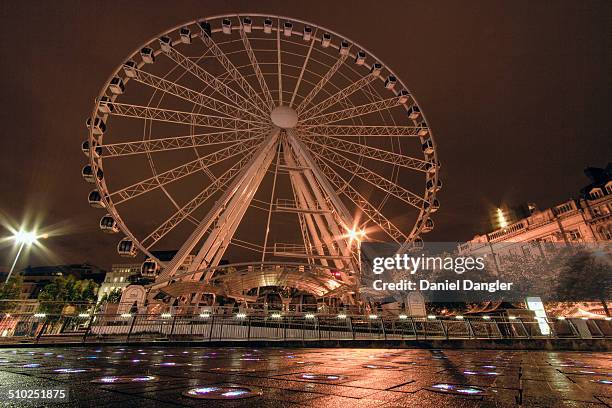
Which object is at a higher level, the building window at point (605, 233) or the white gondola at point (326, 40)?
the white gondola at point (326, 40)

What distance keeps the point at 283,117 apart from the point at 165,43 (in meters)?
10.6

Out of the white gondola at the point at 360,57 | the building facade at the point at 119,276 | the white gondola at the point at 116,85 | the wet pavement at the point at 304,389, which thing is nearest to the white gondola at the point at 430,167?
the white gondola at the point at 360,57

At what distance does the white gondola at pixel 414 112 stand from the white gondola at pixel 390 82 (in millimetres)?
2607

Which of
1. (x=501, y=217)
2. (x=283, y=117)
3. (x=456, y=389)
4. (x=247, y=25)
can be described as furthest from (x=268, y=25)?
(x=501, y=217)

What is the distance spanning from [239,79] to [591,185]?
3128 inches

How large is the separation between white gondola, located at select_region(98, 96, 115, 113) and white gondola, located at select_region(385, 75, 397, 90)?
73.1 feet

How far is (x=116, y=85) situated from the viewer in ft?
78.9

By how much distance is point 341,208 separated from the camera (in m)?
25.5

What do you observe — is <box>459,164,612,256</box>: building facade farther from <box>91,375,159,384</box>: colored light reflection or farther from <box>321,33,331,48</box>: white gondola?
<box>91,375,159,384</box>: colored light reflection

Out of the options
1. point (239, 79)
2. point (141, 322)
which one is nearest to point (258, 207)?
point (239, 79)

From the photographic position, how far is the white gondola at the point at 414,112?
2825cm

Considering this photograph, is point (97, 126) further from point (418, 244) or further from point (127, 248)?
point (418, 244)

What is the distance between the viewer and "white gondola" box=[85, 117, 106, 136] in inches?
940

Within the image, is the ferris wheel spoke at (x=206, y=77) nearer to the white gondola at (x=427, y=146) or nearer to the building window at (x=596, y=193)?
the white gondola at (x=427, y=146)
